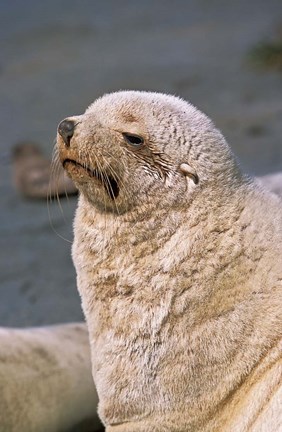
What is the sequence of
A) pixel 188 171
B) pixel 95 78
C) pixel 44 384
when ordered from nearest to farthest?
pixel 188 171
pixel 44 384
pixel 95 78

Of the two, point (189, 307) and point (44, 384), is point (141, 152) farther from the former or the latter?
point (44, 384)

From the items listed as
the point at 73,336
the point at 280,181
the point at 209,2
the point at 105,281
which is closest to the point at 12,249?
the point at 73,336

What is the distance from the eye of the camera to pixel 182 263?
3.25m

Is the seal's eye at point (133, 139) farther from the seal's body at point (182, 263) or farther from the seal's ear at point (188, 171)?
the seal's ear at point (188, 171)

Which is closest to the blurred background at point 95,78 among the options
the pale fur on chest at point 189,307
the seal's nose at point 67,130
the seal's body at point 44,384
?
the seal's body at point 44,384

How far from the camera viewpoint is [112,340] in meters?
3.36

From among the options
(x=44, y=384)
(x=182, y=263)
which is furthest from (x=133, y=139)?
(x=44, y=384)

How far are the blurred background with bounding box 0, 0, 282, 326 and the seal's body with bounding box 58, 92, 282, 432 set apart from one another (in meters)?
2.37

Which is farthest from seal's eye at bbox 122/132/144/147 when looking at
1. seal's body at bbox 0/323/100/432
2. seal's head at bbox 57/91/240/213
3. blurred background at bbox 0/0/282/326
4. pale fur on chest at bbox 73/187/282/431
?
blurred background at bbox 0/0/282/326

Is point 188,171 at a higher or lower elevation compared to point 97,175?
higher

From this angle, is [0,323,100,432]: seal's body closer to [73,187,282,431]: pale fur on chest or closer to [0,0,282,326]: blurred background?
[73,187,282,431]: pale fur on chest

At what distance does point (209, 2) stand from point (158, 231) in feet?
39.8

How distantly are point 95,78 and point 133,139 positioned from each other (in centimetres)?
802

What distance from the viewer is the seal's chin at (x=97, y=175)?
10.6 ft
